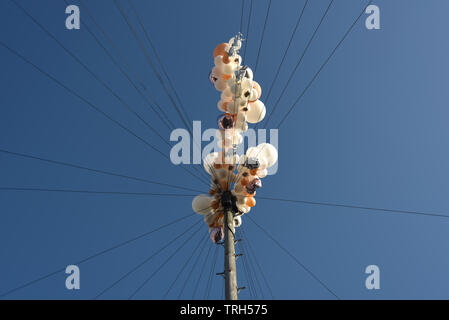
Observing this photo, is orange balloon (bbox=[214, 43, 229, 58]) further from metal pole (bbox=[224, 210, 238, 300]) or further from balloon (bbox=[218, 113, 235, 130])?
metal pole (bbox=[224, 210, 238, 300])

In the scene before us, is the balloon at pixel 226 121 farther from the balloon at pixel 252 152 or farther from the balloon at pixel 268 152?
the balloon at pixel 268 152

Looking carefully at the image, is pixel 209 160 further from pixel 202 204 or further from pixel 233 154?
pixel 202 204

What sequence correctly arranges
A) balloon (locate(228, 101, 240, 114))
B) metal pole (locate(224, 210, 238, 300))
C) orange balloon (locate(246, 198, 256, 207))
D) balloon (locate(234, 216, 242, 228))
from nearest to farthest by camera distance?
metal pole (locate(224, 210, 238, 300)) → balloon (locate(228, 101, 240, 114)) → orange balloon (locate(246, 198, 256, 207)) → balloon (locate(234, 216, 242, 228))

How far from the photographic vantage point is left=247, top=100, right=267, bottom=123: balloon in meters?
7.03

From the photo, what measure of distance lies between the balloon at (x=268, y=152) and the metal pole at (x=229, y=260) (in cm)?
123

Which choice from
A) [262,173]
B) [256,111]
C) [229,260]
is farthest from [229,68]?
[229,260]

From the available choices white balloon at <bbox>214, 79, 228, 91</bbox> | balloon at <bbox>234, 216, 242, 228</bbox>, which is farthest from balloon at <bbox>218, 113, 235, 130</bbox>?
balloon at <bbox>234, 216, 242, 228</bbox>

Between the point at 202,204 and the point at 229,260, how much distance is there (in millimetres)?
1325

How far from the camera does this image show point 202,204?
269 inches

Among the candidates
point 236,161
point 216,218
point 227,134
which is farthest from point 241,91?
point 216,218
